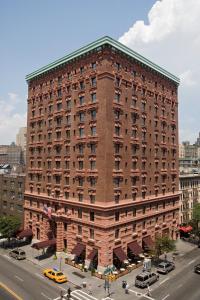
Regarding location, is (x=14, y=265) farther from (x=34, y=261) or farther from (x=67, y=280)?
(x=67, y=280)

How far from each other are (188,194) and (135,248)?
34.8 metres

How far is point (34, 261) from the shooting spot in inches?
2146

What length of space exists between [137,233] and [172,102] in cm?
3581

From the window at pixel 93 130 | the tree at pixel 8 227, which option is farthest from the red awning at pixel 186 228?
the tree at pixel 8 227

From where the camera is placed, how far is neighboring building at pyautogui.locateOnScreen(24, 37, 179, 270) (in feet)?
170

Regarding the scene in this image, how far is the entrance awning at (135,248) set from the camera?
53.5 meters

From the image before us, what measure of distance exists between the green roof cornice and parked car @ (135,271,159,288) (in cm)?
4166

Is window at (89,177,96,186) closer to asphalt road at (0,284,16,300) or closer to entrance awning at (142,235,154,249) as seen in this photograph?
entrance awning at (142,235,154,249)

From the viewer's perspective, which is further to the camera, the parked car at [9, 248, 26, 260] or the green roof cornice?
the parked car at [9, 248, 26, 260]

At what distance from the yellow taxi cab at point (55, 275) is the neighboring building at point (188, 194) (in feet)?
144

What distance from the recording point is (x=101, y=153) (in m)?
51.4

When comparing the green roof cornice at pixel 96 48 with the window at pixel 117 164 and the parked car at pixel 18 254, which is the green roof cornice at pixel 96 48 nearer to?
the window at pixel 117 164

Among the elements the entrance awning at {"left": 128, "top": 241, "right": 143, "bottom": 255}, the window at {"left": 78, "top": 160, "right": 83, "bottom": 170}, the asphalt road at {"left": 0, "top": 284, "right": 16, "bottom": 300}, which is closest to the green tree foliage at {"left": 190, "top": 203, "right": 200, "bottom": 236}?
the entrance awning at {"left": 128, "top": 241, "right": 143, "bottom": 255}

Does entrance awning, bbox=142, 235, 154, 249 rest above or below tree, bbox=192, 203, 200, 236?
below
